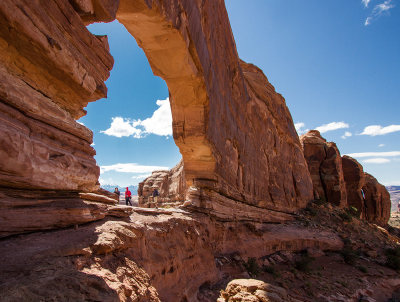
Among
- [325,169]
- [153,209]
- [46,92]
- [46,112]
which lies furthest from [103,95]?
[325,169]

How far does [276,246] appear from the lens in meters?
10.3

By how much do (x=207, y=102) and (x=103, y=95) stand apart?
3.95 meters

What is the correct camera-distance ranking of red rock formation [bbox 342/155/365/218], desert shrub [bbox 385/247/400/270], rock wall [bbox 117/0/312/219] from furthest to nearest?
red rock formation [bbox 342/155/365/218] < desert shrub [bbox 385/247/400/270] < rock wall [bbox 117/0/312/219]

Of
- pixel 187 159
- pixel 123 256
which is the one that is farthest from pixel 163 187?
pixel 123 256

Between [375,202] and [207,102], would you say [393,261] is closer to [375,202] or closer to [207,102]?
[207,102]

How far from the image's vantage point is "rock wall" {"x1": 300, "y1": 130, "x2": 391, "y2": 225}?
22719 millimetres

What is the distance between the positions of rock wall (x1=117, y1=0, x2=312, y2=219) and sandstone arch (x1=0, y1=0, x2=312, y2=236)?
33 millimetres

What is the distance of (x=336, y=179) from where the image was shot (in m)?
22.8

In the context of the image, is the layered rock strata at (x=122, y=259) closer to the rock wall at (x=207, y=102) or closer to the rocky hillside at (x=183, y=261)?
the rocky hillside at (x=183, y=261)

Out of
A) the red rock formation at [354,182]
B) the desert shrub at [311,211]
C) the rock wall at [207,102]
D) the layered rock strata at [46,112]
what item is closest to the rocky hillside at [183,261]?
the layered rock strata at [46,112]

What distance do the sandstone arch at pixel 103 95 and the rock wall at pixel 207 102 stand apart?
33 mm

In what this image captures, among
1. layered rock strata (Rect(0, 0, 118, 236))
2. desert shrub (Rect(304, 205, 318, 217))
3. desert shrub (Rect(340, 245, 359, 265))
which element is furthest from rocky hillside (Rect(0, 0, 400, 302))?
desert shrub (Rect(304, 205, 318, 217))

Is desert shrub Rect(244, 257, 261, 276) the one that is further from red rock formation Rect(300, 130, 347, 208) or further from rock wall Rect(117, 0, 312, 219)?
red rock formation Rect(300, 130, 347, 208)

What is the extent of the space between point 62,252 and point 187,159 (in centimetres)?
529
